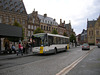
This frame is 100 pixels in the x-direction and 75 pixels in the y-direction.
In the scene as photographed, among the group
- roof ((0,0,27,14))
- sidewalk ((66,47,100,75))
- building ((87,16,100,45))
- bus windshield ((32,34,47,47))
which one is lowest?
sidewalk ((66,47,100,75))

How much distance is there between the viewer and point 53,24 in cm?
6247

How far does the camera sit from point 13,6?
4344cm

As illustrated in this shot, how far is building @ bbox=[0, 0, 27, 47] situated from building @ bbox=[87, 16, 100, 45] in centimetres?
4736

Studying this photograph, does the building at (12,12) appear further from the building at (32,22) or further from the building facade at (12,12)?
the building at (32,22)

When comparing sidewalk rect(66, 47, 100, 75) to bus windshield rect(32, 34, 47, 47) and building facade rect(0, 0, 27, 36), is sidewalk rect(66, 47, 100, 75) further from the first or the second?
building facade rect(0, 0, 27, 36)

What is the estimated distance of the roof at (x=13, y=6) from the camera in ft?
133

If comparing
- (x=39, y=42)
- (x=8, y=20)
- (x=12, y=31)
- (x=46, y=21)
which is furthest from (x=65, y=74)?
(x=46, y=21)

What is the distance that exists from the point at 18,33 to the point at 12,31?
136 cm

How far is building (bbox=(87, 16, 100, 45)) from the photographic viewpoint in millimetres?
73312

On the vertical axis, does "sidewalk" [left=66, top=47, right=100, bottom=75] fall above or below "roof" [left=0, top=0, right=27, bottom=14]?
below

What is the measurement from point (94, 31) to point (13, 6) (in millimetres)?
53248

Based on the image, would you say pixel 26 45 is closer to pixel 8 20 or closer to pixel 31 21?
pixel 8 20

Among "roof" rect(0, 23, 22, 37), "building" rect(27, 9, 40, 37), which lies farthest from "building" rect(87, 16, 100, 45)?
"roof" rect(0, 23, 22, 37)

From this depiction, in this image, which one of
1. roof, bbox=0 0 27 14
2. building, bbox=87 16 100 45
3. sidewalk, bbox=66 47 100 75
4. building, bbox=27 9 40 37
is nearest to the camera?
sidewalk, bbox=66 47 100 75
